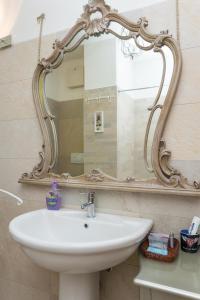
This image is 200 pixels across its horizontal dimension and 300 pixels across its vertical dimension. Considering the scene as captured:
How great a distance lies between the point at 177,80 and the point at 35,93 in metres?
0.88

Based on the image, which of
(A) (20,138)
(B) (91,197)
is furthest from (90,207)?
(A) (20,138)

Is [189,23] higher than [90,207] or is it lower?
higher

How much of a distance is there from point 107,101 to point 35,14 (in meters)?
0.85

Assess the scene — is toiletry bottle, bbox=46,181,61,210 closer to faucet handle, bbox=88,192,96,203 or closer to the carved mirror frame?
the carved mirror frame

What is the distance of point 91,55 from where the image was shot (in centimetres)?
137

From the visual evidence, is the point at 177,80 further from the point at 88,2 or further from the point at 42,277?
the point at 42,277

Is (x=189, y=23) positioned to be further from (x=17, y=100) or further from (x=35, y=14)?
(x=17, y=100)

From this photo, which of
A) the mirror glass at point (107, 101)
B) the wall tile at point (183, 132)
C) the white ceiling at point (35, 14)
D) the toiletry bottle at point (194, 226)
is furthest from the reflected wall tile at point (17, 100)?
the toiletry bottle at point (194, 226)

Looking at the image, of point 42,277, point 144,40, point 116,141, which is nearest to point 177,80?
point 144,40

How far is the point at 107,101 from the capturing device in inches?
51.2

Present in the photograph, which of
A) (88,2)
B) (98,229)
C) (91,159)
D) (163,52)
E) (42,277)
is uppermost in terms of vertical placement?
(88,2)

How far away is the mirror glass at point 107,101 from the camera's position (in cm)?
120

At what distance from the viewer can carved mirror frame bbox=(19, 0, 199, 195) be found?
1116 mm

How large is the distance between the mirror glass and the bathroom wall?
112 millimetres
